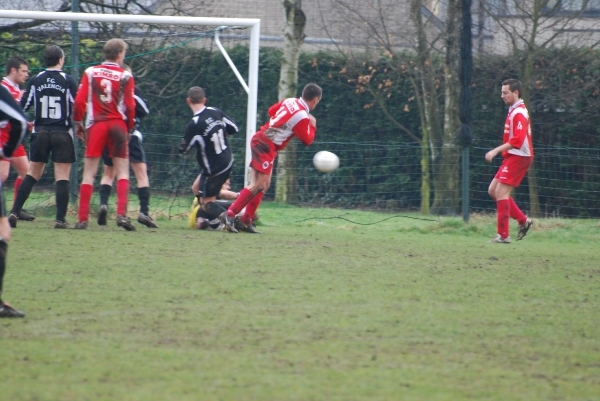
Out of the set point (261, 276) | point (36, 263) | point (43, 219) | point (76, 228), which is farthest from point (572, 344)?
point (43, 219)

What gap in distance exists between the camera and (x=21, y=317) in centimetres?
469

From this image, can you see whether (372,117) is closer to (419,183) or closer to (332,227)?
(419,183)

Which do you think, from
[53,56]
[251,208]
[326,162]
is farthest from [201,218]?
[53,56]

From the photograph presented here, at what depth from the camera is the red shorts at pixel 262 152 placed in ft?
30.7

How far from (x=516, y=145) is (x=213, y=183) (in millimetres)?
3428

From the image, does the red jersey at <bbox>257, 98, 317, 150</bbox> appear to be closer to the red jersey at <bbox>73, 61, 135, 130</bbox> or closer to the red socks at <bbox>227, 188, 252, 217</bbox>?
the red socks at <bbox>227, 188, 252, 217</bbox>

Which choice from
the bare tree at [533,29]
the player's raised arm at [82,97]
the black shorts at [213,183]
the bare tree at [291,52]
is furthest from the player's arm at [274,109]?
the bare tree at [533,29]

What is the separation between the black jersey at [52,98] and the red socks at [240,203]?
6.48 feet

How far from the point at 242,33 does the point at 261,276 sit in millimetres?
6997

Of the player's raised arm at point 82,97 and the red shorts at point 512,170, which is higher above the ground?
the player's raised arm at point 82,97

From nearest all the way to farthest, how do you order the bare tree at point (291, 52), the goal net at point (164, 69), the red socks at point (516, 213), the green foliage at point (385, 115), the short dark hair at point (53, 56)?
the short dark hair at point (53, 56)
the red socks at point (516, 213)
the goal net at point (164, 69)
the green foliage at point (385, 115)
the bare tree at point (291, 52)

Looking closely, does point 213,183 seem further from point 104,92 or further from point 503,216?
point 503,216

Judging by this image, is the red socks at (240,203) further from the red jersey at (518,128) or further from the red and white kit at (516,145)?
the red jersey at (518,128)

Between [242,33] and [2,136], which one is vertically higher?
[242,33]
